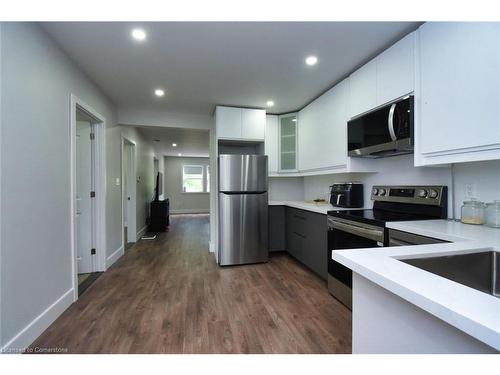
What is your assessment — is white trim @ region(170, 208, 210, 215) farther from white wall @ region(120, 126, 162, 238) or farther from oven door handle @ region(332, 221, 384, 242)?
oven door handle @ region(332, 221, 384, 242)

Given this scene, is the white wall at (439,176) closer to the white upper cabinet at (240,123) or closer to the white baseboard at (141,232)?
the white upper cabinet at (240,123)

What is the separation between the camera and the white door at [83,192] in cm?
285

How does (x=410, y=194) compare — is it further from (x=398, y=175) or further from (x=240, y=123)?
(x=240, y=123)

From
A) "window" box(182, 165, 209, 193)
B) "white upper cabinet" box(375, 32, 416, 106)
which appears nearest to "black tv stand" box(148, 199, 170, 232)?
"window" box(182, 165, 209, 193)

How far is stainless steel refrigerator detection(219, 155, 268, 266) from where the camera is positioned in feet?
10.3

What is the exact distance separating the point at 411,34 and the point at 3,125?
2.86m

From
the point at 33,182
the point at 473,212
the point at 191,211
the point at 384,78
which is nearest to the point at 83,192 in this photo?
the point at 33,182

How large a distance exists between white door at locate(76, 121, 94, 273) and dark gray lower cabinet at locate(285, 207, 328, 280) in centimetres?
265

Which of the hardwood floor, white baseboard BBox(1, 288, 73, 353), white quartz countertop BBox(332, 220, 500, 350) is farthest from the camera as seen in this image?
the hardwood floor

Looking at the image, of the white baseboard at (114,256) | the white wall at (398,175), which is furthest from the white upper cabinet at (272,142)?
the white baseboard at (114,256)

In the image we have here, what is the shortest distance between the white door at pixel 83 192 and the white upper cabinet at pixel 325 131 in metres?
2.87

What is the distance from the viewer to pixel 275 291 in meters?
2.41
